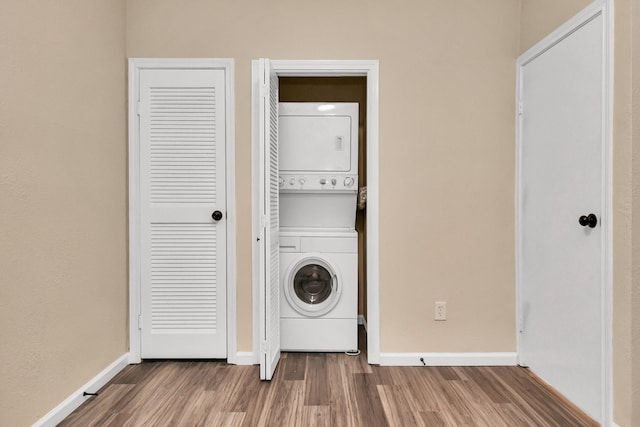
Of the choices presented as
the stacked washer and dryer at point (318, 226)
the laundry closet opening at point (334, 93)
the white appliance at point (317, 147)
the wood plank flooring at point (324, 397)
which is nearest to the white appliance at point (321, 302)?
the stacked washer and dryer at point (318, 226)

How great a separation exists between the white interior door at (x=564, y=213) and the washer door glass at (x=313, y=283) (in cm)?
133

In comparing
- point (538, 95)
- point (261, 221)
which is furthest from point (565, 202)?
point (261, 221)

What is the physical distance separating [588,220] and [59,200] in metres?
2.66

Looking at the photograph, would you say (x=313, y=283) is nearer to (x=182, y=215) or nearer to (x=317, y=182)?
(x=317, y=182)

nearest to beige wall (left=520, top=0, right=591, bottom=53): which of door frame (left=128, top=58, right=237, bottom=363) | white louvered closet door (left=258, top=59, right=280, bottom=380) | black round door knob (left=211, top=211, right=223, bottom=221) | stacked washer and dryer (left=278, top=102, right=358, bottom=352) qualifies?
stacked washer and dryer (left=278, top=102, right=358, bottom=352)

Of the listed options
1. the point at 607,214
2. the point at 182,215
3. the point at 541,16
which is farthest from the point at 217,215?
the point at 541,16

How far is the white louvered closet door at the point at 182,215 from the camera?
9.14 feet

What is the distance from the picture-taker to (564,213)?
2262 mm

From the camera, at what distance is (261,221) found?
8.22 ft

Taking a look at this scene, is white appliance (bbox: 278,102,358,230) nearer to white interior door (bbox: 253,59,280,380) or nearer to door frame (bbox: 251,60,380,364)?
door frame (bbox: 251,60,380,364)

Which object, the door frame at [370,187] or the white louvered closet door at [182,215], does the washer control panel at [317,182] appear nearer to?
the door frame at [370,187]

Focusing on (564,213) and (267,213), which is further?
(267,213)

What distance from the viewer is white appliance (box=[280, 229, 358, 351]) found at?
2.97 metres

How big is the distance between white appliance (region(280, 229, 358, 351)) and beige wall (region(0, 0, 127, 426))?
111 cm
